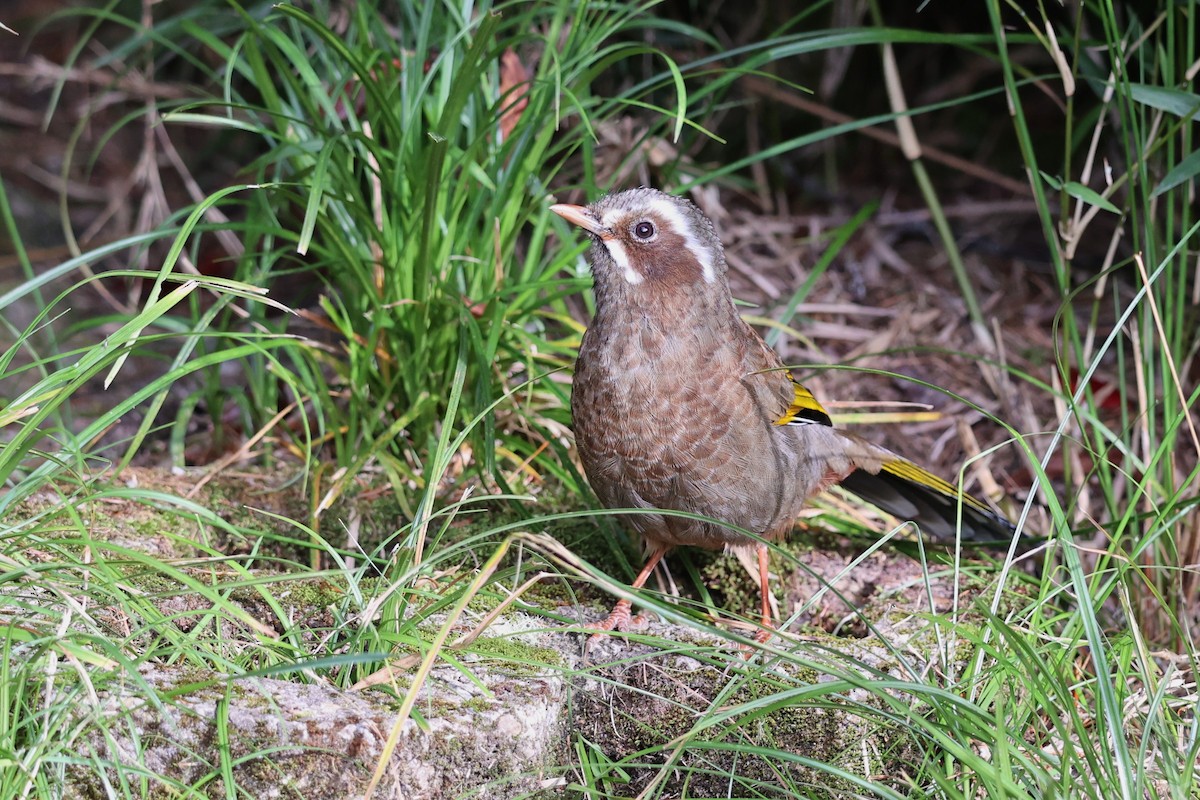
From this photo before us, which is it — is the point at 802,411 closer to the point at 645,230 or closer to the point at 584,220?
the point at 645,230

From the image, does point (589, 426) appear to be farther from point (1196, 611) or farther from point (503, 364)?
point (1196, 611)

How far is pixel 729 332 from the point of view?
12.5 ft

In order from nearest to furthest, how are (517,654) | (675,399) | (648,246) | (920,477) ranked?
(517,654) → (675,399) → (648,246) → (920,477)

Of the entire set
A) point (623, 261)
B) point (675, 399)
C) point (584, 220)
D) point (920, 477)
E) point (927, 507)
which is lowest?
point (927, 507)

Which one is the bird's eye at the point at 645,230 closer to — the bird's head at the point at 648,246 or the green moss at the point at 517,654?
the bird's head at the point at 648,246

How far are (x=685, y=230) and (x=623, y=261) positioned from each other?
0.77ft

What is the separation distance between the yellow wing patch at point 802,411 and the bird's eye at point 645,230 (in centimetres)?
75

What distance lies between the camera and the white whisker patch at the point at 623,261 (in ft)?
12.3

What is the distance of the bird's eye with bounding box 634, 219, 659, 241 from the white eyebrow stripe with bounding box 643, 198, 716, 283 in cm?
5

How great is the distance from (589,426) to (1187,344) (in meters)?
2.86

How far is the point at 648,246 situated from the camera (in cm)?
377

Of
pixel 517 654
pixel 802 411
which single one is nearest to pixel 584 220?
pixel 802 411

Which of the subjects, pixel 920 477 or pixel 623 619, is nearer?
pixel 623 619

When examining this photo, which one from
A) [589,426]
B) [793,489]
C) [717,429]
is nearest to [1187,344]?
[793,489]
